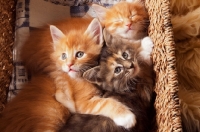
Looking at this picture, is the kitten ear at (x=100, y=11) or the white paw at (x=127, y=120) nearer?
the white paw at (x=127, y=120)

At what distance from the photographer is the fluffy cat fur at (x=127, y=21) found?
1.29 m

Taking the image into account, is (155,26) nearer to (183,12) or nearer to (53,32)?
(183,12)

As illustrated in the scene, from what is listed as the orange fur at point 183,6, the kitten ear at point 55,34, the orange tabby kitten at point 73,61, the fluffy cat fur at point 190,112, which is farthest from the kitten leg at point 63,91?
the orange fur at point 183,6

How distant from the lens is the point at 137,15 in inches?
52.0

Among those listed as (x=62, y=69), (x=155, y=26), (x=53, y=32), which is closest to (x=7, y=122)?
(x=62, y=69)

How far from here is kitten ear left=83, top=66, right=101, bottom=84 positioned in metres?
1.17

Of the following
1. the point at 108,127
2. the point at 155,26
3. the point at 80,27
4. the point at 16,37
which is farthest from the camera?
the point at 16,37

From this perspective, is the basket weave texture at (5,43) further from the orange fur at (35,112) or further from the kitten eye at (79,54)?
the kitten eye at (79,54)

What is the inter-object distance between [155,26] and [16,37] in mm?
656

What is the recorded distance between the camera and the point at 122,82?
45.2 inches

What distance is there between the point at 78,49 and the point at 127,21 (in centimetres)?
23

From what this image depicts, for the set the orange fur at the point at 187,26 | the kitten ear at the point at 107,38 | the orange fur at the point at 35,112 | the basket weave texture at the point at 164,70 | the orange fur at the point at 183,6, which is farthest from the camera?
the orange fur at the point at 183,6

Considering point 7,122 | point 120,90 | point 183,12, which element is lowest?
point 7,122

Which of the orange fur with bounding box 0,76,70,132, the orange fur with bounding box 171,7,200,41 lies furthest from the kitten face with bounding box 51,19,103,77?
the orange fur with bounding box 171,7,200,41
